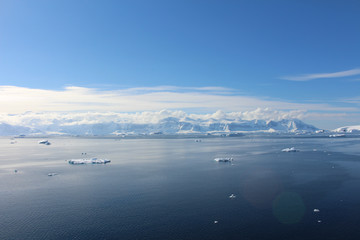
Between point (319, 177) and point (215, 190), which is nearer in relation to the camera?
point (215, 190)

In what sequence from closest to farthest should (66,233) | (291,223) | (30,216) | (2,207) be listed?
1. (66,233)
2. (291,223)
3. (30,216)
4. (2,207)

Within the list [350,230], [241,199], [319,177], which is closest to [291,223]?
[350,230]

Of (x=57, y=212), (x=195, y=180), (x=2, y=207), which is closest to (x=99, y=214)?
(x=57, y=212)

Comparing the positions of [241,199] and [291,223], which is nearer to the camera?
[291,223]

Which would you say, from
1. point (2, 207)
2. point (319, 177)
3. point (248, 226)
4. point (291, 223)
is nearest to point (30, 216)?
point (2, 207)

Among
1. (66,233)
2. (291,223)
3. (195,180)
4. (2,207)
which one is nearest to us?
(66,233)

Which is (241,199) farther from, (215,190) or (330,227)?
(330,227)

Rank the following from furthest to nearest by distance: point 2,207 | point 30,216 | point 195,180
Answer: point 195,180
point 2,207
point 30,216

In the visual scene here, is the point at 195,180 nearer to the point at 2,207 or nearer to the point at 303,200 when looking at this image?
the point at 303,200

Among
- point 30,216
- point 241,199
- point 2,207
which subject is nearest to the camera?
point 30,216
